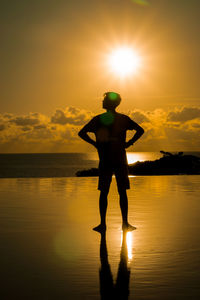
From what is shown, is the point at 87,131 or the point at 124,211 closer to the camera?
the point at 124,211

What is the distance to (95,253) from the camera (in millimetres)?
5758

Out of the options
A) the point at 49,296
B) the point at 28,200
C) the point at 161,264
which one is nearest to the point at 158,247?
the point at 161,264

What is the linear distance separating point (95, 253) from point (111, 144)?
241 centimetres

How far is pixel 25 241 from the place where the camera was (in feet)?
21.4

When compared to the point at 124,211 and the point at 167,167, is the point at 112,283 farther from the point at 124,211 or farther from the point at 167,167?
the point at 167,167

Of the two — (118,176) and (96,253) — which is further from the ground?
(118,176)

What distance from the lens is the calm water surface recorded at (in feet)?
13.7

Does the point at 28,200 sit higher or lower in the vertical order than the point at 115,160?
lower

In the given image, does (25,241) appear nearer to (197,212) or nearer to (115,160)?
(115,160)

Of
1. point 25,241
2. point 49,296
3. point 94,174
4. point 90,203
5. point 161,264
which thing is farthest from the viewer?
point 94,174

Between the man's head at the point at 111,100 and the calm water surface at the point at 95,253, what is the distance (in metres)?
1.86

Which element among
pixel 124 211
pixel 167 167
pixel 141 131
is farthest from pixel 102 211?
pixel 167 167

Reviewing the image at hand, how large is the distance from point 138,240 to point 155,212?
116 inches

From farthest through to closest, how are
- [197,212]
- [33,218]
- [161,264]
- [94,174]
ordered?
[94,174], [197,212], [33,218], [161,264]
